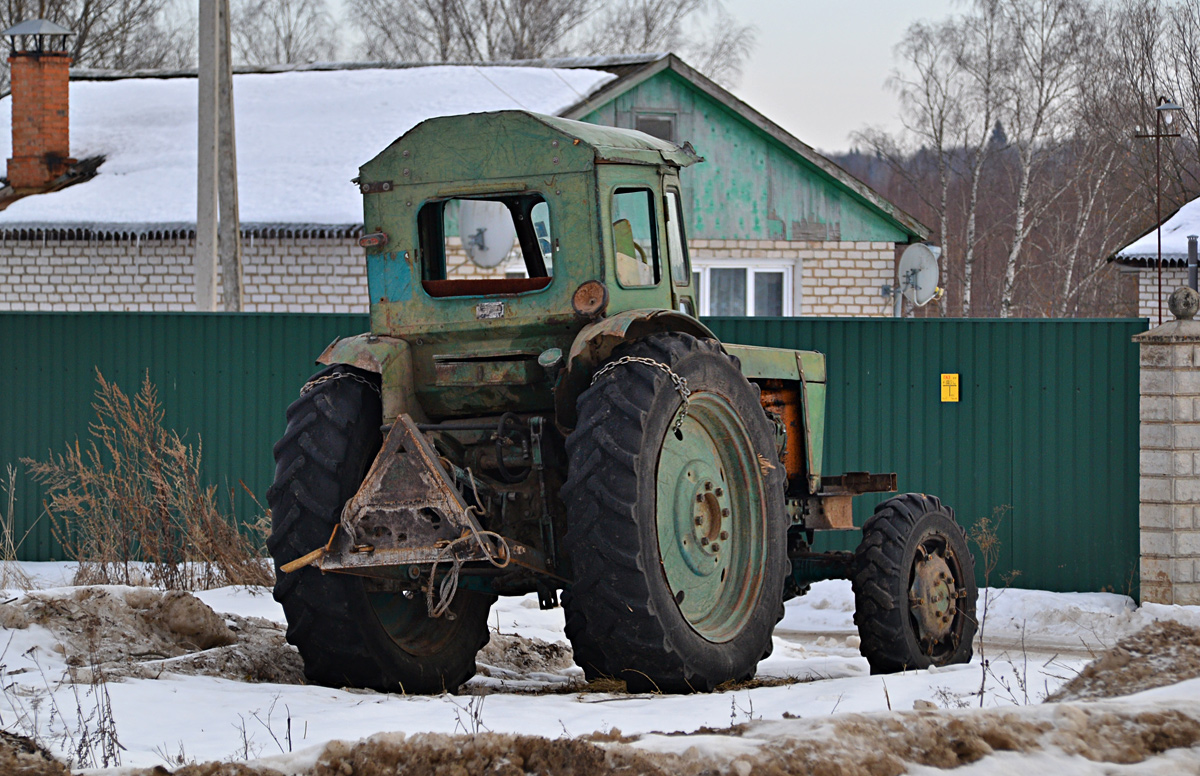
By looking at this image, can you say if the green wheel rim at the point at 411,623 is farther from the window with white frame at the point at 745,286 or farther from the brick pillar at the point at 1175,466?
the window with white frame at the point at 745,286

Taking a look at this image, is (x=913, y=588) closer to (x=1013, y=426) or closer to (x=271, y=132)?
(x=1013, y=426)

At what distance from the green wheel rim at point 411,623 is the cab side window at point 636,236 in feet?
5.85

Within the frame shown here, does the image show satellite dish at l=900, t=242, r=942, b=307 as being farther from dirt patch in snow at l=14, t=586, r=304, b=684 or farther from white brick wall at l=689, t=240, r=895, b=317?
dirt patch in snow at l=14, t=586, r=304, b=684

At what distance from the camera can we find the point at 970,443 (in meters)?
11.2

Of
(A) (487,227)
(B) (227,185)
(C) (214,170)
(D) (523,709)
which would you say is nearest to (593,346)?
(D) (523,709)

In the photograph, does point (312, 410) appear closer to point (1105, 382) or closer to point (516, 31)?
point (1105, 382)

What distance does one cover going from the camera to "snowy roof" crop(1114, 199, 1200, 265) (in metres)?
20.5

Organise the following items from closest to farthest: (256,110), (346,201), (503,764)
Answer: (503,764) → (346,201) → (256,110)

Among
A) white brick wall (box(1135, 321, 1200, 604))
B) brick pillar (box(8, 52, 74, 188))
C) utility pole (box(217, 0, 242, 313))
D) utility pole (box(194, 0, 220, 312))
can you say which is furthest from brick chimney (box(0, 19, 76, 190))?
white brick wall (box(1135, 321, 1200, 604))

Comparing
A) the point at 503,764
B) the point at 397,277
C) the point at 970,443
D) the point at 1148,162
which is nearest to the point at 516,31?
the point at 1148,162

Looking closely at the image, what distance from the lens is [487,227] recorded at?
7746 mm

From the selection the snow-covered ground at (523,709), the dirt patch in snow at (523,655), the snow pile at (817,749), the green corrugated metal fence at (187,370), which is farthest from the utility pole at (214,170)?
the snow pile at (817,749)

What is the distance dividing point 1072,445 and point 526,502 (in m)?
6.28

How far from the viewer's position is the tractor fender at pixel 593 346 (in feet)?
18.7
